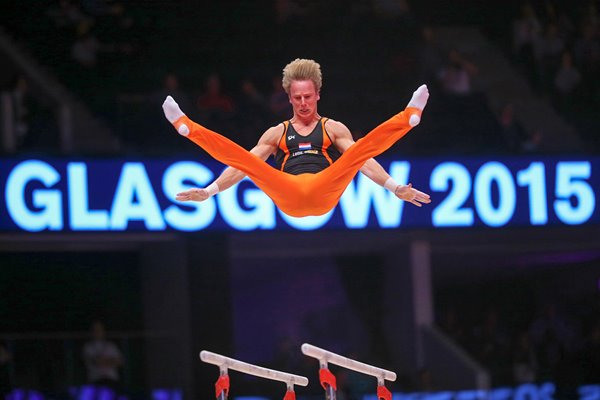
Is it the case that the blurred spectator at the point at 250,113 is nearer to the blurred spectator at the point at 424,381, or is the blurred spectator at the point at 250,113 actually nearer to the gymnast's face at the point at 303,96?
the blurred spectator at the point at 424,381

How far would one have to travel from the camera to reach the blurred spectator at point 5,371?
11.0 meters

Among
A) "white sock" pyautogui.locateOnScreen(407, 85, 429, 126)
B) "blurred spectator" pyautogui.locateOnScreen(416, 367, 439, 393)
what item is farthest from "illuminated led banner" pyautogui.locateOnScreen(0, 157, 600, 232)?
"white sock" pyautogui.locateOnScreen(407, 85, 429, 126)

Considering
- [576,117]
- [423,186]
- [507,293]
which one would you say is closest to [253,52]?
[423,186]

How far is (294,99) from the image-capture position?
7039 millimetres

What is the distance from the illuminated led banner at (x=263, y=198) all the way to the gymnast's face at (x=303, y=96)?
4539 mm

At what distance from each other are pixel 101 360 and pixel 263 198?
7.76ft

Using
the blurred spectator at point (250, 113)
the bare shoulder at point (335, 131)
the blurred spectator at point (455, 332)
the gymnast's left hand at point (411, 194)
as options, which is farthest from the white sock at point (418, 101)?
the blurred spectator at point (455, 332)

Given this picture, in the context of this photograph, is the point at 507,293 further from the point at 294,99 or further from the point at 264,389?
the point at 294,99

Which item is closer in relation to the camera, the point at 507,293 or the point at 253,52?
the point at 253,52

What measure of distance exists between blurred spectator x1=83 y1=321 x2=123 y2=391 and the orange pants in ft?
16.8

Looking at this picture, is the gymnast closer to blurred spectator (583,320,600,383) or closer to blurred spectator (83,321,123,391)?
blurred spectator (83,321,123,391)

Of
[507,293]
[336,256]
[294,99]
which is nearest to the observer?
[294,99]

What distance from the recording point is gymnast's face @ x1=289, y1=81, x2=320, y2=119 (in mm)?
6996

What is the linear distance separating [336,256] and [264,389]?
3499mm
